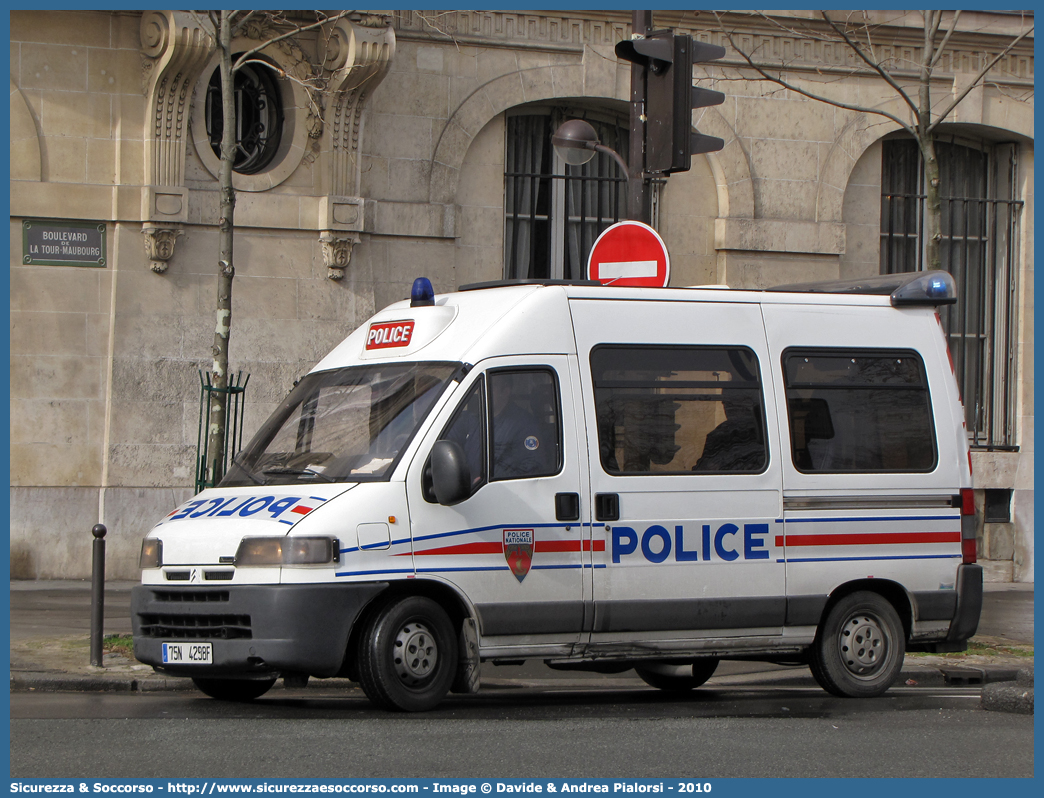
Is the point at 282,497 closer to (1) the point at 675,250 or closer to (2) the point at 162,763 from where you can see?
(2) the point at 162,763

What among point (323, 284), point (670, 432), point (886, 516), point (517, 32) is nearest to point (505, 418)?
point (670, 432)

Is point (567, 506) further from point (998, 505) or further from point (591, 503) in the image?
point (998, 505)

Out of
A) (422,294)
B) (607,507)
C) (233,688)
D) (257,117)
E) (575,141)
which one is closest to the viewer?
(607,507)

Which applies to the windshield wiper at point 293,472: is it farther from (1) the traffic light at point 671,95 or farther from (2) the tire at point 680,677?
(1) the traffic light at point 671,95

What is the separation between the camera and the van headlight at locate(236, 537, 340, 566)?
25.2 feet

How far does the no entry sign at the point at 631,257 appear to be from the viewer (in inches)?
413

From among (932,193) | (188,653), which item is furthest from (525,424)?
(932,193)

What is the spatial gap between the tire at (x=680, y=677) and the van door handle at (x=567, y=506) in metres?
1.69

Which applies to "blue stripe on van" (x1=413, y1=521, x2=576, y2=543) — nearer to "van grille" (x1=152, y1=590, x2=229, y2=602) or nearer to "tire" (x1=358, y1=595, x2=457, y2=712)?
"tire" (x1=358, y1=595, x2=457, y2=712)

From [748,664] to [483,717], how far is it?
3.72 metres

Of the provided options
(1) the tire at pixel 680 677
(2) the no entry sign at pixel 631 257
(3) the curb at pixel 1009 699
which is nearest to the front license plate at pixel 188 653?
(1) the tire at pixel 680 677

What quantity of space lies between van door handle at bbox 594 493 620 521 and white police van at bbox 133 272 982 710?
14mm

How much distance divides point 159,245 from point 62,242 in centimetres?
Result: 98

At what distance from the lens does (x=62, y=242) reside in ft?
48.8
